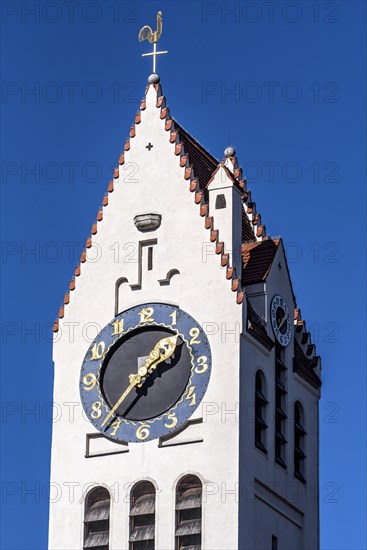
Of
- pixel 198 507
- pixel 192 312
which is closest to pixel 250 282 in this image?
pixel 192 312

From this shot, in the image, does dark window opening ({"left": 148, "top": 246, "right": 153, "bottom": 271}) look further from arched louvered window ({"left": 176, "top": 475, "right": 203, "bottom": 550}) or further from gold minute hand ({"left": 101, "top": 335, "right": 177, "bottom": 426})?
arched louvered window ({"left": 176, "top": 475, "right": 203, "bottom": 550})

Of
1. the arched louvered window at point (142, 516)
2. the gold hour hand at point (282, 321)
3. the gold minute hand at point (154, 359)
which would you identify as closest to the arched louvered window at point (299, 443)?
the gold hour hand at point (282, 321)

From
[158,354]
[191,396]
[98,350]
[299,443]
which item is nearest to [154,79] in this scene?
[98,350]

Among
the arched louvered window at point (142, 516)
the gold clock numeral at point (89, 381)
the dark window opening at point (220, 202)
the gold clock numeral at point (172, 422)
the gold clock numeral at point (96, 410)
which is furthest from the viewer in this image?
the dark window opening at point (220, 202)

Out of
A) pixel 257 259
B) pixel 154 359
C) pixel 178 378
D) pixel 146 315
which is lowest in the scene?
pixel 178 378

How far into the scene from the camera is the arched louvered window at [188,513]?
5638 cm

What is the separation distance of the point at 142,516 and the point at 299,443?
562 centimetres

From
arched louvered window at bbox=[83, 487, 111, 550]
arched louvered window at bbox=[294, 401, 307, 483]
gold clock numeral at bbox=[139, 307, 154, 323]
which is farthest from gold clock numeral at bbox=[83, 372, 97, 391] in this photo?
arched louvered window at bbox=[294, 401, 307, 483]

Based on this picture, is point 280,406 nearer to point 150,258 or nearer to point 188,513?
point 188,513

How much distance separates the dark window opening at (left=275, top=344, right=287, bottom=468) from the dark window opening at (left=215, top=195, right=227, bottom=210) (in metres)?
3.80

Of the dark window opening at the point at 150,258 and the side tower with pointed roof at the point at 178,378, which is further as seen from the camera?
the dark window opening at the point at 150,258

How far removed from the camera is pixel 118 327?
195 feet

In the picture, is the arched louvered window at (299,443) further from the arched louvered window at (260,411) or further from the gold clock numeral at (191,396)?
the gold clock numeral at (191,396)

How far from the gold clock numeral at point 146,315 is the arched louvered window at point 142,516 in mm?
4161
